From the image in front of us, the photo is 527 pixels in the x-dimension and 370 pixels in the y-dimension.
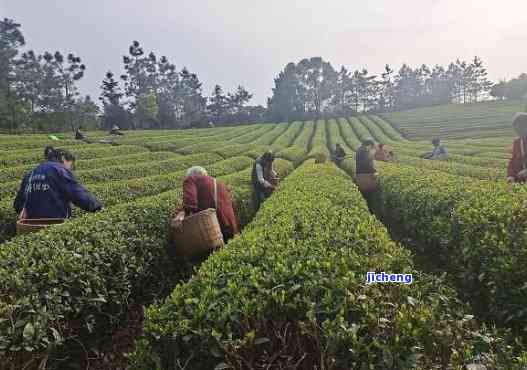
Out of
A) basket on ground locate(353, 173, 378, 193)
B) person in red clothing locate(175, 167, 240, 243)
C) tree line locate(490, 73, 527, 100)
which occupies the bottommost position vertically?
basket on ground locate(353, 173, 378, 193)

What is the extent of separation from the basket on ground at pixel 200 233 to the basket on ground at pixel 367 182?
663 centimetres

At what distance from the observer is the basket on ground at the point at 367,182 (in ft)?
33.6

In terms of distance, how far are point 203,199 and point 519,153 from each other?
19.1 feet

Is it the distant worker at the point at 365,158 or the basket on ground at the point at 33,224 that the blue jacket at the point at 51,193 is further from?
the distant worker at the point at 365,158

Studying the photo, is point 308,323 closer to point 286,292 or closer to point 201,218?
point 286,292

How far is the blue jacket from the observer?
17.0ft

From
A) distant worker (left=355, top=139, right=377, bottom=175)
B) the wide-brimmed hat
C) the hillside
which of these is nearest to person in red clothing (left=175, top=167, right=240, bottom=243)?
the wide-brimmed hat

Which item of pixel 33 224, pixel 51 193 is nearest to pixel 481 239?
Answer: pixel 51 193

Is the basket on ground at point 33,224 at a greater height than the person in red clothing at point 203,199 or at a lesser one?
lesser

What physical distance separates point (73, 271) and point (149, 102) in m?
64.7

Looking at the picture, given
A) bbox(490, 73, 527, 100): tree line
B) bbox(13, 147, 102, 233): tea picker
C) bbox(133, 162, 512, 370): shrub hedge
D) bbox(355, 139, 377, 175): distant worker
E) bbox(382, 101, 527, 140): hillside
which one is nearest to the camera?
bbox(133, 162, 512, 370): shrub hedge

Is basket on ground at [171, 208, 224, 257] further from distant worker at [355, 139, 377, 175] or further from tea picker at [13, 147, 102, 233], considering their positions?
distant worker at [355, 139, 377, 175]

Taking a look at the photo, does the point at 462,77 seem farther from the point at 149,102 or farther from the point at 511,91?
the point at 149,102

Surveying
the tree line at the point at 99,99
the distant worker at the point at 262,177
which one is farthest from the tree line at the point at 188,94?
the distant worker at the point at 262,177
